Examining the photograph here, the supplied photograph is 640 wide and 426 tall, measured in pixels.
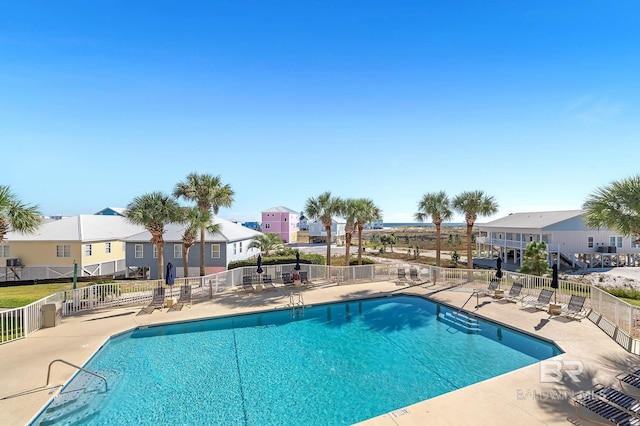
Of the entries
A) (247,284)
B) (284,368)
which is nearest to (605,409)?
(284,368)

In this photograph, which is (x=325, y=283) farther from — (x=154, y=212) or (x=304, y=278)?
(x=154, y=212)

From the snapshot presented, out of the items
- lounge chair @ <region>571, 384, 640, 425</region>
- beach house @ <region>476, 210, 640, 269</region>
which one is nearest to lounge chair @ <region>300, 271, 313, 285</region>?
lounge chair @ <region>571, 384, 640, 425</region>

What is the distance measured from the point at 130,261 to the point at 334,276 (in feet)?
55.7

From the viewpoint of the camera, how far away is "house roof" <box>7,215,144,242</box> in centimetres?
2495

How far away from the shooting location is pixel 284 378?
27.5 ft

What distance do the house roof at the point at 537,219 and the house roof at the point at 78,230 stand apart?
4130cm

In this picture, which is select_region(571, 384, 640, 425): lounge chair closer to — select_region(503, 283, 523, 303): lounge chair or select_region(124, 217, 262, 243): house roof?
select_region(503, 283, 523, 303): lounge chair

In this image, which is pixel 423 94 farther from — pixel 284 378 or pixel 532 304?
pixel 284 378

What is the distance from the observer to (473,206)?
24234 millimetres

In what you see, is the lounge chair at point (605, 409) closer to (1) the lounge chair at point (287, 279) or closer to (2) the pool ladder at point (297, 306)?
(2) the pool ladder at point (297, 306)

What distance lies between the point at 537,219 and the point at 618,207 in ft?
100

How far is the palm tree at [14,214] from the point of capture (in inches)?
463

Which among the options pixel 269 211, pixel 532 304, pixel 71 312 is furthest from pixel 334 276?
pixel 269 211

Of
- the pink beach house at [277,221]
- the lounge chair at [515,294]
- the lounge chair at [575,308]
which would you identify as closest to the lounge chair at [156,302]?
the lounge chair at [515,294]
